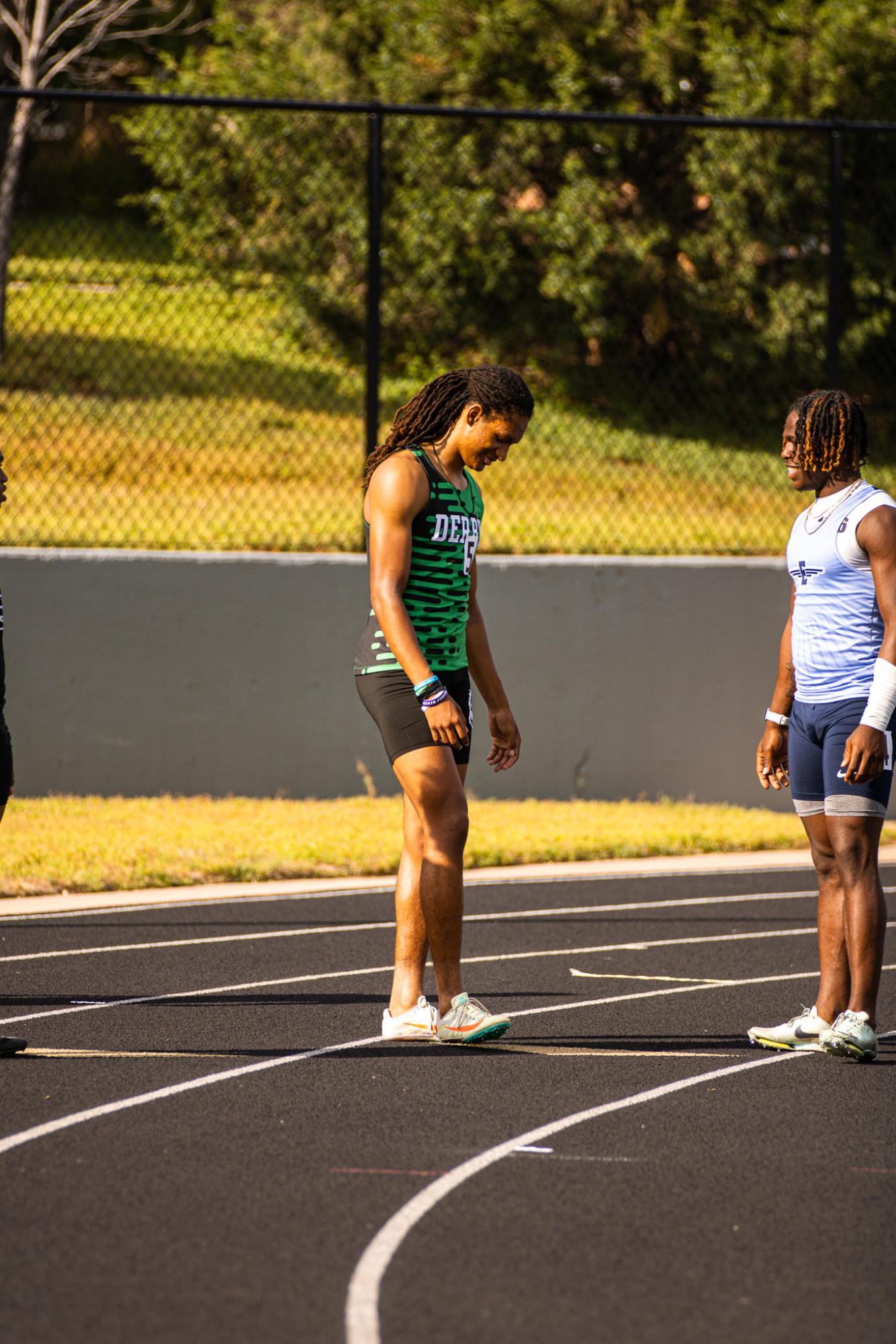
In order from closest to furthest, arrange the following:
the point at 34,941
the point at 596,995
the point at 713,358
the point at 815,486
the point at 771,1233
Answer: the point at 771,1233 < the point at 815,486 < the point at 596,995 < the point at 34,941 < the point at 713,358

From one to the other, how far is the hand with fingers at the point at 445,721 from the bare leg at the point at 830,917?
1.17 metres

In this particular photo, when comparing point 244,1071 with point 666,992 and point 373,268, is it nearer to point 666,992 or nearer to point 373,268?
point 666,992

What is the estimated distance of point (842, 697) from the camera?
196 inches

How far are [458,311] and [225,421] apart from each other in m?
2.00

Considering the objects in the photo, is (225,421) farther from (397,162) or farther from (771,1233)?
(771,1233)

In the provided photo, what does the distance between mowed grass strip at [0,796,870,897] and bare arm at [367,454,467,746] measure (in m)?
3.53

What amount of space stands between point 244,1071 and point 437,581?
5.45ft

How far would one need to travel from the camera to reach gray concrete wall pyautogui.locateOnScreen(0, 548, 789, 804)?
9.55m

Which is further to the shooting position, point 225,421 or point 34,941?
point 225,421

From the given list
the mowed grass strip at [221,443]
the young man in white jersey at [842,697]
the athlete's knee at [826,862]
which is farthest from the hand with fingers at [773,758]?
the mowed grass strip at [221,443]

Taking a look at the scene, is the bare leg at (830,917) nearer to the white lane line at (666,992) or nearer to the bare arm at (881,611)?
the bare arm at (881,611)

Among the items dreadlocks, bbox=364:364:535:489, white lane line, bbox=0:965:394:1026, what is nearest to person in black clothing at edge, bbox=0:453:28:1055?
white lane line, bbox=0:965:394:1026

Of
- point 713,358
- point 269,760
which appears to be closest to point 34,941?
point 269,760

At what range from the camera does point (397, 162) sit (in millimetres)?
10336
